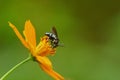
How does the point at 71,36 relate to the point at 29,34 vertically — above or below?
below

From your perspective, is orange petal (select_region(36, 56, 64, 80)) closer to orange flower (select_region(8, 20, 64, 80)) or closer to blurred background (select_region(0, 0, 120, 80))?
orange flower (select_region(8, 20, 64, 80))

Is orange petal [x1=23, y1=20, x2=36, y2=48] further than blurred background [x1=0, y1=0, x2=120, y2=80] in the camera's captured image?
No

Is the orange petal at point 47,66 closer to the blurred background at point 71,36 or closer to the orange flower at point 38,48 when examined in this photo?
the orange flower at point 38,48

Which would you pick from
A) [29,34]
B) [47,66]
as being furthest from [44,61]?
[29,34]

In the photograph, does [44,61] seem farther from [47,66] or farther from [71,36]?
[71,36]

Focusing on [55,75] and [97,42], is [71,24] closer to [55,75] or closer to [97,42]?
[97,42]

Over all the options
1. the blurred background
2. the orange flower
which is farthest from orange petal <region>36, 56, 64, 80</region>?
the blurred background

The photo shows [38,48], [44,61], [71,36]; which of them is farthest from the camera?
[71,36]

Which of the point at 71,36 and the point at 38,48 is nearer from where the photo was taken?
the point at 38,48
